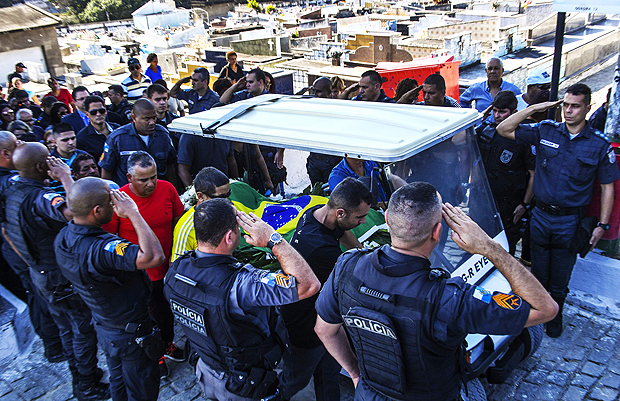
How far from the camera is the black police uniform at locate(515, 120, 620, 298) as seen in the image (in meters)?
4.11

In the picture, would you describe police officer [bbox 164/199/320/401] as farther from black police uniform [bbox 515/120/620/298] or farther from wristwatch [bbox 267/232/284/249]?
black police uniform [bbox 515/120/620/298]

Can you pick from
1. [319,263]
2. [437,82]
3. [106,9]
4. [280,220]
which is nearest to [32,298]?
[280,220]

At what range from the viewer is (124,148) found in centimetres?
521

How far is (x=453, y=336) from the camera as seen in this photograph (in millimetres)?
2211

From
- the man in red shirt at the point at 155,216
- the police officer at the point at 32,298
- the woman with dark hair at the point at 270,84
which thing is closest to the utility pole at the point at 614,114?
the man in red shirt at the point at 155,216

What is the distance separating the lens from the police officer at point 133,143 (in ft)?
17.1

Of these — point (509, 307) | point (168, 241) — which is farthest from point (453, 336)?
point (168, 241)

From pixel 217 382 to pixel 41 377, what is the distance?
2465 mm

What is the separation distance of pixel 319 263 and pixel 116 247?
1.37 m

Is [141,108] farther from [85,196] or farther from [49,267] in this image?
[85,196]

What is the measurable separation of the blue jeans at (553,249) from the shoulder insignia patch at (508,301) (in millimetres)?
2510

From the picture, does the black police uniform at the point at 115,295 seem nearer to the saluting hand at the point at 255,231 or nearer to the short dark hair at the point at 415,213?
the saluting hand at the point at 255,231

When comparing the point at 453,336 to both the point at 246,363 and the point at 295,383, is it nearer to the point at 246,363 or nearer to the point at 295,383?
the point at 246,363

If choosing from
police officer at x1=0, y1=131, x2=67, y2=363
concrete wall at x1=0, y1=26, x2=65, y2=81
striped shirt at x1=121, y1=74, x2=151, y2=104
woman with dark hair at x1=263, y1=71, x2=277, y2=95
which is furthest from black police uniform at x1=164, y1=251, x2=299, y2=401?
concrete wall at x1=0, y1=26, x2=65, y2=81
